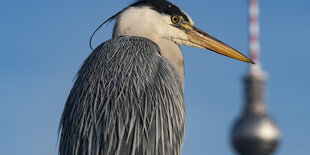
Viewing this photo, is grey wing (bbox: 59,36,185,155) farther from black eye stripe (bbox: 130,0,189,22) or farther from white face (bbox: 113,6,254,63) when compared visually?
black eye stripe (bbox: 130,0,189,22)

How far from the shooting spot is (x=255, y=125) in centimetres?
4466

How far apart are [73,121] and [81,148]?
0.15m

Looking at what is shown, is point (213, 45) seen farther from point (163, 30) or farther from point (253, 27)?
point (253, 27)

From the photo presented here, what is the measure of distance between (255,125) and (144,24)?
42271 mm

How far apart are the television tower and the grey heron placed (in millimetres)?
36747

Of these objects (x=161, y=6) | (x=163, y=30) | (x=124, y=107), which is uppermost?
(x=161, y=6)

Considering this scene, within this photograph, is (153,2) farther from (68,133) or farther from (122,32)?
(68,133)

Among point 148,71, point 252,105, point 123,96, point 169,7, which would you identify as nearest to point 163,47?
point 169,7

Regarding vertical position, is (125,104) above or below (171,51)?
below

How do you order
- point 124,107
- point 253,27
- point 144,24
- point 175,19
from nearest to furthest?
point 124,107
point 144,24
point 175,19
point 253,27

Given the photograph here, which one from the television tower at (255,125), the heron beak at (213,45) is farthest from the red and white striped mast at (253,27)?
the heron beak at (213,45)

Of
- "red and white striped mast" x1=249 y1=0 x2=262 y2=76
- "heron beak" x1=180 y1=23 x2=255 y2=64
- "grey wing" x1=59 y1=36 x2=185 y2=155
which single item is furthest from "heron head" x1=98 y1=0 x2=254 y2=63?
"red and white striped mast" x1=249 y1=0 x2=262 y2=76

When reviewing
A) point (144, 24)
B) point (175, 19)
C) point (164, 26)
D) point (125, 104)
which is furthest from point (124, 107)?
point (175, 19)

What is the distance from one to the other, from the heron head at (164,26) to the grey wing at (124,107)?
32cm
